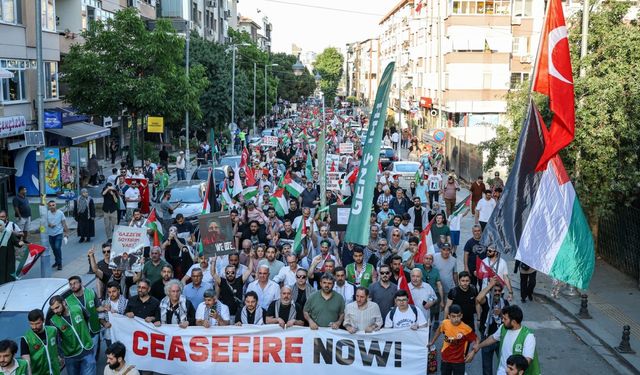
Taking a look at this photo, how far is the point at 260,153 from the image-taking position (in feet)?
113

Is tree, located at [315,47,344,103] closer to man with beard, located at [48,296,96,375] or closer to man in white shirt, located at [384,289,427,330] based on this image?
man in white shirt, located at [384,289,427,330]

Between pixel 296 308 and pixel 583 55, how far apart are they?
8948mm

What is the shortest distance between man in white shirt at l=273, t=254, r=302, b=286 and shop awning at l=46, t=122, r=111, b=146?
21.5 meters

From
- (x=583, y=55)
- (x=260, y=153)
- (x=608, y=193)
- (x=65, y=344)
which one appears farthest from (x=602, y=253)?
(x=260, y=153)

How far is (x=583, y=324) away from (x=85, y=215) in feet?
41.8

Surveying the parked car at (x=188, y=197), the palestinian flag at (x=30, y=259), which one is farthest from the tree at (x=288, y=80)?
the palestinian flag at (x=30, y=259)

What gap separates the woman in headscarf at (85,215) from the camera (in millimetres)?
19594

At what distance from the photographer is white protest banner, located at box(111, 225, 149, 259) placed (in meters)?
12.2

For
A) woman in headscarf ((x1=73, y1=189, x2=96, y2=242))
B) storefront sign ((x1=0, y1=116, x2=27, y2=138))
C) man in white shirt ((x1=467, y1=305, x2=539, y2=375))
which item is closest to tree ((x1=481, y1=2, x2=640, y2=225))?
man in white shirt ((x1=467, y1=305, x2=539, y2=375))

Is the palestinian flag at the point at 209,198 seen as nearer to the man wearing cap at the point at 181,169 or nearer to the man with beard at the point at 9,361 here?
the man with beard at the point at 9,361

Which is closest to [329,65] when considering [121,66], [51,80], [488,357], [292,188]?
[51,80]

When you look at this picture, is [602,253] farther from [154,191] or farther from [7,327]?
[154,191]

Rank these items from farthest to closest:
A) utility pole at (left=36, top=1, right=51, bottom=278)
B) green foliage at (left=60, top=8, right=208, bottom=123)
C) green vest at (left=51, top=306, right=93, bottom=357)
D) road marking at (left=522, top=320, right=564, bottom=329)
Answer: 1. green foliage at (left=60, top=8, right=208, bottom=123)
2. utility pole at (left=36, top=1, right=51, bottom=278)
3. road marking at (left=522, top=320, right=564, bottom=329)
4. green vest at (left=51, top=306, right=93, bottom=357)

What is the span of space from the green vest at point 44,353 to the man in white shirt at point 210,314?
5.82ft
